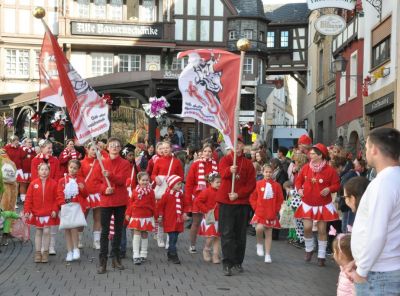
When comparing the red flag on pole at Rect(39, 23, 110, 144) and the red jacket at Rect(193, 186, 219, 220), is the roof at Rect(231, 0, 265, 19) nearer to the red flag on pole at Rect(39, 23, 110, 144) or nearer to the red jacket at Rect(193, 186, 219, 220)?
the red jacket at Rect(193, 186, 219, 220)

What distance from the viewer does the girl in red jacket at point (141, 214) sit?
9.84 meters

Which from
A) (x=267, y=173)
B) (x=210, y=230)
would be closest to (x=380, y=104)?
(x=267, y=173)

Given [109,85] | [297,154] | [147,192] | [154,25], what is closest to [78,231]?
[147,192]

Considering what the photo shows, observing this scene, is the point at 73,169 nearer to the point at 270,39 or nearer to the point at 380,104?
the point at 380,104

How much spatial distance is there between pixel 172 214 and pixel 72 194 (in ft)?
5.06

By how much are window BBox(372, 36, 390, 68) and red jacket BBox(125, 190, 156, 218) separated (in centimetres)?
1228

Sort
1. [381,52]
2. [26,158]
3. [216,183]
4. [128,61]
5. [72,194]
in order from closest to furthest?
[72,194]
[216,183]
[26,158]
[381,52]
[128,61]

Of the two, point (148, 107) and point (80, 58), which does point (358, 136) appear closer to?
point (148, 107)

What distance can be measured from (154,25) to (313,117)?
1135 centimetres

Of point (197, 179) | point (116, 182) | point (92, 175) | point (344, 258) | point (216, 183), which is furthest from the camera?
point (197, 179)

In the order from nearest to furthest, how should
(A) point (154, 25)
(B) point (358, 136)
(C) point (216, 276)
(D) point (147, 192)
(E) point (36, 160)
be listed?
(C) point (216, 276)
(D) point (147, 192)
(E) point (36, 160)
(B) point (358, 136)
(A) point (154, 25)

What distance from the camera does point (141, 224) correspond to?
9867mm

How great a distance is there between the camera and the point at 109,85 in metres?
21.8

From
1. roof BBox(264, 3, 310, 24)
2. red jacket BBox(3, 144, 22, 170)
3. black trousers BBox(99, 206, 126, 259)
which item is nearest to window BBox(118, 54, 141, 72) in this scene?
roof BBox(264, 3, 310, 24)
